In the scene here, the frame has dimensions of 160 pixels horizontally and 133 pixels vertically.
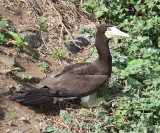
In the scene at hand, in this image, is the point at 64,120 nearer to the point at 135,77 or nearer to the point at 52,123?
the point at 52,123

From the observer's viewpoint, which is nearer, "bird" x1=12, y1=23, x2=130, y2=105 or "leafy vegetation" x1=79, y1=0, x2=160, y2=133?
"leafy vegetation" x1=79, y1=0, x2=160, y2=133

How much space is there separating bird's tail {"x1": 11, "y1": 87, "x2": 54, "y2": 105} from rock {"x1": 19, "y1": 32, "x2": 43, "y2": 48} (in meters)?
1.48

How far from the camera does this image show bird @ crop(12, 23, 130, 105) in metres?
4.75

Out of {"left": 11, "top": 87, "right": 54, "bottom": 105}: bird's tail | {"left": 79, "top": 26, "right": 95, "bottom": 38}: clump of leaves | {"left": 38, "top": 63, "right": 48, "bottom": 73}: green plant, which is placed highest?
{"left": 79, "top": 26, "right": 95, "bottom": 38}: clump of leaves

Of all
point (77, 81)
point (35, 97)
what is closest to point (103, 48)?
point (77, 81)

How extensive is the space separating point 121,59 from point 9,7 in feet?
8.62

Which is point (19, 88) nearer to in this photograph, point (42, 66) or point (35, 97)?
point (35, 97)

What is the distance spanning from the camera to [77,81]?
5.04m

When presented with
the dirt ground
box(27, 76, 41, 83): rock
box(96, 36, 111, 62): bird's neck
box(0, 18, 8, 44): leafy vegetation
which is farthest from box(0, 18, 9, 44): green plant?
box(96, 36, 111, 62): bird's neck

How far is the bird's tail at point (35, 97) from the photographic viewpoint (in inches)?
183

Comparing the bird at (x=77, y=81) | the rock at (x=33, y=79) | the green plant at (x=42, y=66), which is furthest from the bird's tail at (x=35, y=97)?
the green plant at (x=42, y=66)

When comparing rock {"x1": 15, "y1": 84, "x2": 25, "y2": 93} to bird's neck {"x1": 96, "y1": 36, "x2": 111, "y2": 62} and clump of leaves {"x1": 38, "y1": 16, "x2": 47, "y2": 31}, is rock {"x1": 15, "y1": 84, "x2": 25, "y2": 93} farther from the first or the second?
clump of leaves {"x1": 38, "y1": 16, "x2": 47, "y2": 31}

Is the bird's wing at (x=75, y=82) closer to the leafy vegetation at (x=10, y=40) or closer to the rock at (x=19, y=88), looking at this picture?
the rock at (x=19, y=88)

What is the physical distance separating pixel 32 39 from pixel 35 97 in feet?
5.44
